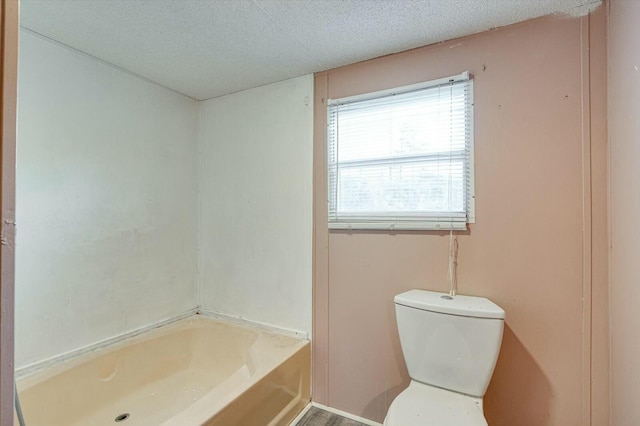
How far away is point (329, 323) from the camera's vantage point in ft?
6.18

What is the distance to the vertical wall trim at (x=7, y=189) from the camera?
0.49 m

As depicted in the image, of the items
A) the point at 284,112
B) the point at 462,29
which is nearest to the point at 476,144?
the point at 462,29

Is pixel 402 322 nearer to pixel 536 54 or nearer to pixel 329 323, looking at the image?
pixel 329 323

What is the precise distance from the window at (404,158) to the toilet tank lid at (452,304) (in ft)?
1.15

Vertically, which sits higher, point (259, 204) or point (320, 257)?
point (259, 204)

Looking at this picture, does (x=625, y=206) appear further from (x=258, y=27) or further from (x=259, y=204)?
(x=259, y=204)

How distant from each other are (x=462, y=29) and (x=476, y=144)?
566 mm

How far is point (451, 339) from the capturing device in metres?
1.34

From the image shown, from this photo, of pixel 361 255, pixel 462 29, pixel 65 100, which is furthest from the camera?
pixel 361 255

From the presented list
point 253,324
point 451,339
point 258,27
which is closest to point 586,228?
point 451,339

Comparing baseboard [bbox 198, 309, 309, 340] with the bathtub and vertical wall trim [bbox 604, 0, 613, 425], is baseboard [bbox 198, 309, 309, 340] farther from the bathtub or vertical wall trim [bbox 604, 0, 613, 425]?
vertical wall trim [bbox 604, 0, 613, 425]

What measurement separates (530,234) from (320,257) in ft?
3.64

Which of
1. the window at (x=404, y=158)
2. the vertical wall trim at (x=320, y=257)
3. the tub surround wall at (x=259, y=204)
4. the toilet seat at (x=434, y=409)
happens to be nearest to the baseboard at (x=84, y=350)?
the tub surround wall at (x=259, y=204)

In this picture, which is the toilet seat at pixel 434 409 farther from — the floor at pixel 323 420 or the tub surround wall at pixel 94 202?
the tub surround wall at pixel 94 202
